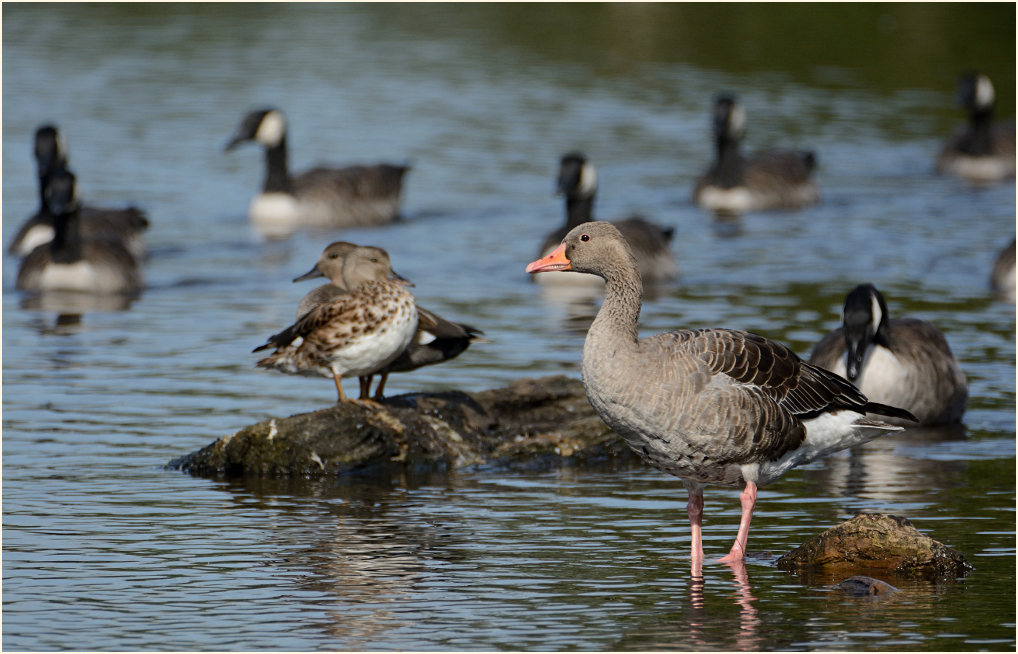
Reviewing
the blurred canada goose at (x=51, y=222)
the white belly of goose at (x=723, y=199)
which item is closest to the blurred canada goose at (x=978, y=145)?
the white belly of goose at (x=723, y=199)

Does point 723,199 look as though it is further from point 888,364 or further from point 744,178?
point 888,364

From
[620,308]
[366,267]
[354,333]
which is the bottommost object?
[354,333]

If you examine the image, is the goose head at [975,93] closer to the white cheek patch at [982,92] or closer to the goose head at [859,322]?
the white cheek patch at [982,92]

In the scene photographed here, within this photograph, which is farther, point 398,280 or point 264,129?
point 264,129

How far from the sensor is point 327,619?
25.9 ft

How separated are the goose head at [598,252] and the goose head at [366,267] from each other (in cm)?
262

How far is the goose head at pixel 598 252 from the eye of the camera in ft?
29.0

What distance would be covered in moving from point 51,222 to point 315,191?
5195 mm

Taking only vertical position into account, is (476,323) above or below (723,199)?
below

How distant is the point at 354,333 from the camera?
35.2 feet

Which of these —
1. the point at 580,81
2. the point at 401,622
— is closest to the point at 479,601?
the point at 401,622

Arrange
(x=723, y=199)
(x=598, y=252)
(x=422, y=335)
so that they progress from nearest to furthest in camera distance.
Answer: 1. (x=598, y=252)
2. (x=422, y=335)
3. (x=723, y=199)

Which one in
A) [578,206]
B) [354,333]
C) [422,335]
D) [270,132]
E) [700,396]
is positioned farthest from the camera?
[270,132]

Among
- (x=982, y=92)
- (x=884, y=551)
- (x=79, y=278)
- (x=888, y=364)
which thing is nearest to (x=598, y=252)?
(x=884, y=551)
